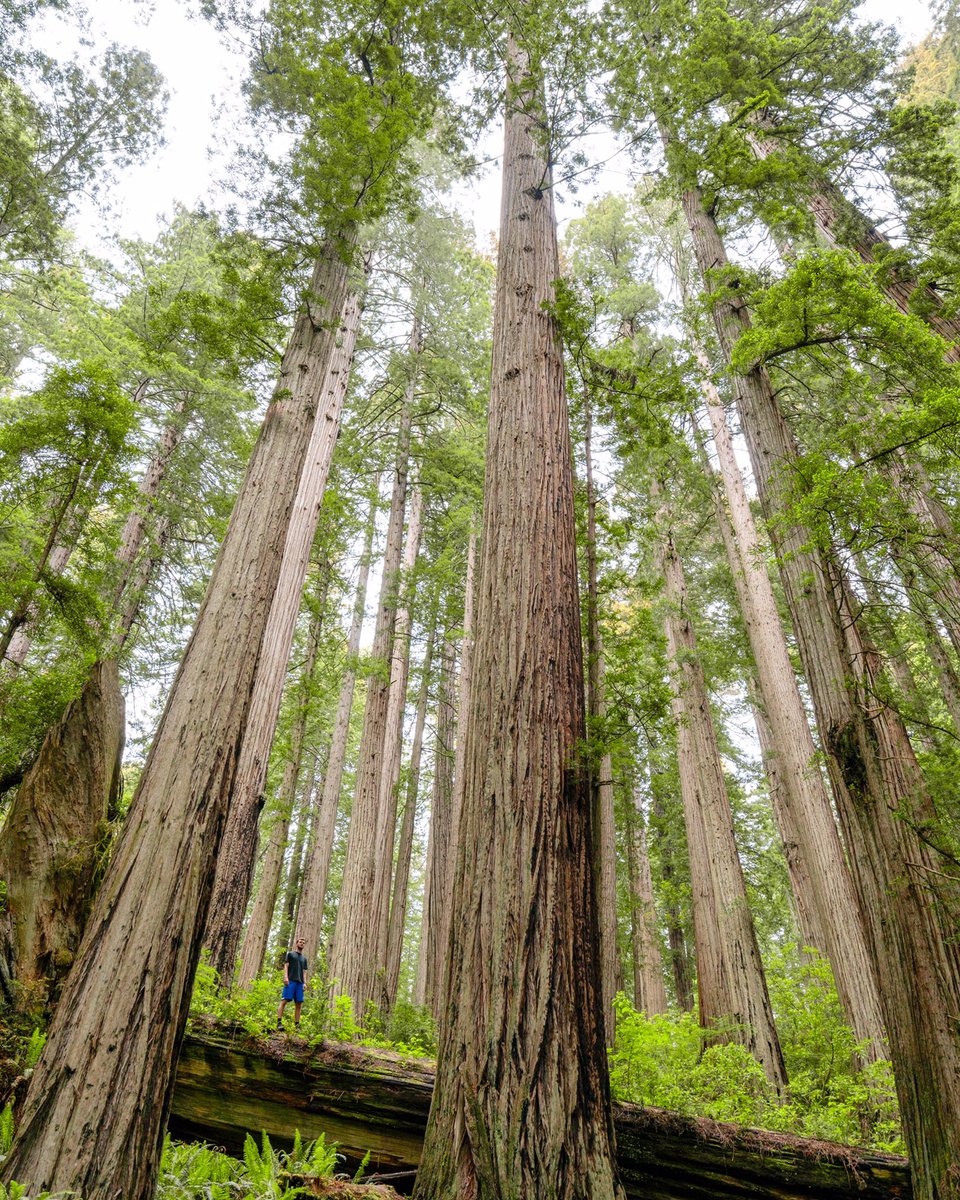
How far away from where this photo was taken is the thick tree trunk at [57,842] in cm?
548

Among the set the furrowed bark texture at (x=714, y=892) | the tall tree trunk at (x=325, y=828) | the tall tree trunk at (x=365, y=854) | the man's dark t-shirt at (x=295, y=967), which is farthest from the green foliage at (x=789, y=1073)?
the tall tree trunk at (x=325, y=828)

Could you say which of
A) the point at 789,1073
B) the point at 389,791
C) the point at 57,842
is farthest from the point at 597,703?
the point at 789,1073

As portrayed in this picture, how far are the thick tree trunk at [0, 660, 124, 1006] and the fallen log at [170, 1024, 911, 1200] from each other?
217 cm

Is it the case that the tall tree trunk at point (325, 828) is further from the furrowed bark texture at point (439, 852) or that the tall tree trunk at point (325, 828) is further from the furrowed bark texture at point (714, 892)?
the furrowed bark texture at point (714, 892)

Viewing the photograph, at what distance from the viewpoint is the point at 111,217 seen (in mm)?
11516

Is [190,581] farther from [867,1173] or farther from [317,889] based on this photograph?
[867,1173]

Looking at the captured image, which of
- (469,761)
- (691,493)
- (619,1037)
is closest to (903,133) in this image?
(691,493)

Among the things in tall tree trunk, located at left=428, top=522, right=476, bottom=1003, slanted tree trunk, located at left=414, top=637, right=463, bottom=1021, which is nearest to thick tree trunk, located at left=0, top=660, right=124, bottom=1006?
tall tree trunk, located at left=428, top=522, right=476, bottom=1003

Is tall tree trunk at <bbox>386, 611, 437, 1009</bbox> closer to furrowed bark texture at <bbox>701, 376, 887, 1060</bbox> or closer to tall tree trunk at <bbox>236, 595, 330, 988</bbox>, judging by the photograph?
tall tree trunk at <bbox>236, 595, 330, 988</bbox>

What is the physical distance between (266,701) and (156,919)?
4111mm

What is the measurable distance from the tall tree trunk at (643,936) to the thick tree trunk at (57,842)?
364 inches

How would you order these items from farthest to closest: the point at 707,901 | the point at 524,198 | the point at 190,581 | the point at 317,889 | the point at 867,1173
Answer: the point at 190,581, the point at 317,889, the point at 707,901, the point at 524,198, the point at 867,1173

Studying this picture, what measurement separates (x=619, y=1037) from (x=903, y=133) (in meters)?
9.80

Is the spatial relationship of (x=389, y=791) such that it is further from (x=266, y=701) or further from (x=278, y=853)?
(x=266, y=701)
